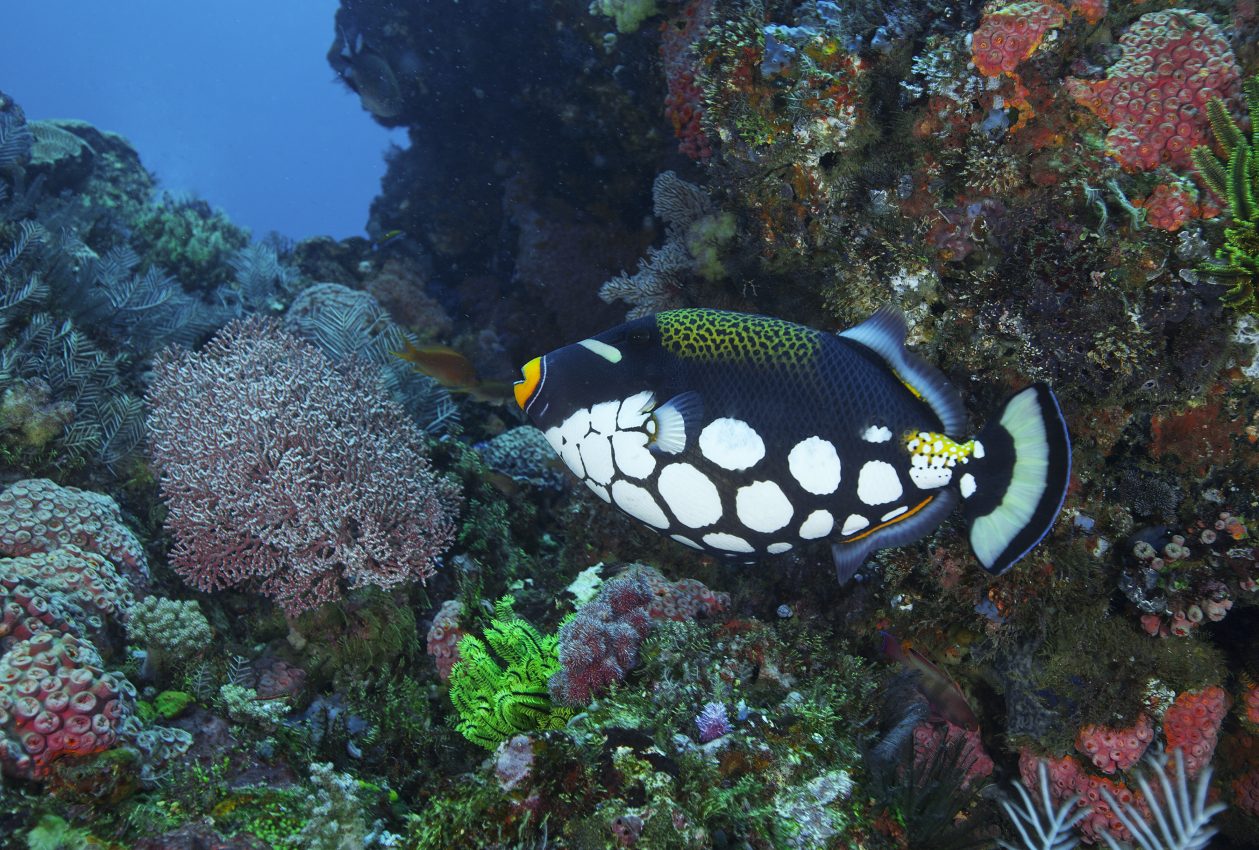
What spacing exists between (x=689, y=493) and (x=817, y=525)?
0.52 m

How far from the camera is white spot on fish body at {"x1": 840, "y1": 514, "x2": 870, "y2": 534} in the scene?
2621mm

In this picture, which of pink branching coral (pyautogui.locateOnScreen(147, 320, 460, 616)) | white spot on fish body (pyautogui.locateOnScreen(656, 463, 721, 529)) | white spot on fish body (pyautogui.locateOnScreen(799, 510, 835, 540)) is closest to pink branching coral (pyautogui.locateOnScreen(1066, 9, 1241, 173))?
white spot on fish body (pyautogui.locateOnScreen(799, 510, 835, 540))

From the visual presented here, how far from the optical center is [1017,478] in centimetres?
234

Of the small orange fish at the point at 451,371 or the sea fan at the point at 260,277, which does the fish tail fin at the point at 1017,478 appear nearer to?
the small orange fish at the point at 451,371

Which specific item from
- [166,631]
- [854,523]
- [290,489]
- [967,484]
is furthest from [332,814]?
[967,484]

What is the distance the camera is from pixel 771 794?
8.03 feet

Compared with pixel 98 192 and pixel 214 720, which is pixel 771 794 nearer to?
pixel 214 720

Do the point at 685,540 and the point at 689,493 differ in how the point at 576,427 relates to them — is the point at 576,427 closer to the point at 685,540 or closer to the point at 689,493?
the point at 689,493

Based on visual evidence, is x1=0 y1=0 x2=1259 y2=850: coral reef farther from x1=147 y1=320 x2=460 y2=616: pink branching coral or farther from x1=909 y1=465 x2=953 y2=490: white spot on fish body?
x1=909 y1=465 x2=953 y2=490: white spot on fish body

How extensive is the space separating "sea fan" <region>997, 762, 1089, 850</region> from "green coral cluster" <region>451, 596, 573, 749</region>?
6.03 feet

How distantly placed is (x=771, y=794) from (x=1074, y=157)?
303 centimetres

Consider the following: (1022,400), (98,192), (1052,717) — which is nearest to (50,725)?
(1022,400)

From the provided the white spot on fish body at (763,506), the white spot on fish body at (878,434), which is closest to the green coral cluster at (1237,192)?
the white spot on fish body at (878,434)

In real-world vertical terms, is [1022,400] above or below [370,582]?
below
